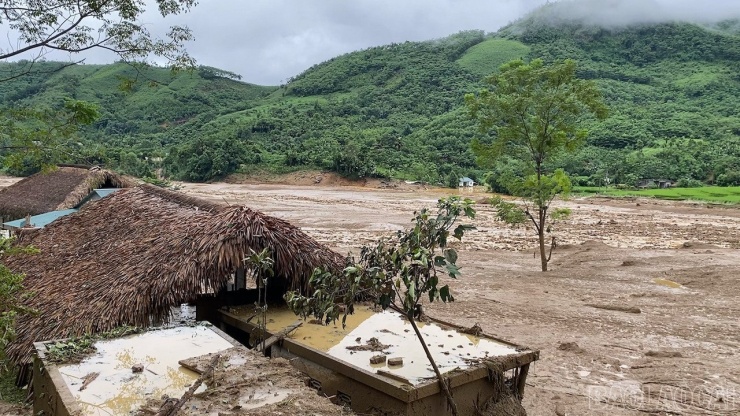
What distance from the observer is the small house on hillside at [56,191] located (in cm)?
1600

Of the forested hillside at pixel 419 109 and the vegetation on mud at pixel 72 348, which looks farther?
the forested hillside at pixel 419 109

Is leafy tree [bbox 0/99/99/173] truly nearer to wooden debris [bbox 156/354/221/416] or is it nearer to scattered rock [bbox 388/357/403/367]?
wooden debris [bbox 156/354/221/416]

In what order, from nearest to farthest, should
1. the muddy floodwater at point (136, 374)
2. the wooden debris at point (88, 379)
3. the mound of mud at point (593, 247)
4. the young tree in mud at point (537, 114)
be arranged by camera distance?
the muddy floodwater at point (136, 374), the wooden debris at point (88, 379), the young tree in mud at point (537, 114), the mound of mud at point (593, 247)

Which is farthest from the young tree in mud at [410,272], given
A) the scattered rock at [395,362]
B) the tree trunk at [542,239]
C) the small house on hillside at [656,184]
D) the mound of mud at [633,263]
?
the small house on hillside at [656,184]

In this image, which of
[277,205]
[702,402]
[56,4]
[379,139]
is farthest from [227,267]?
[379,139]

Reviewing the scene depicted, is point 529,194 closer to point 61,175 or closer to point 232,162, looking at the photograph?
point 61,175

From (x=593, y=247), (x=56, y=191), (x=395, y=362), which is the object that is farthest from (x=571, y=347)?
(x=56, y=191)

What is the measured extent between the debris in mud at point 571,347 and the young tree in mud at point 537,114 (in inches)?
248

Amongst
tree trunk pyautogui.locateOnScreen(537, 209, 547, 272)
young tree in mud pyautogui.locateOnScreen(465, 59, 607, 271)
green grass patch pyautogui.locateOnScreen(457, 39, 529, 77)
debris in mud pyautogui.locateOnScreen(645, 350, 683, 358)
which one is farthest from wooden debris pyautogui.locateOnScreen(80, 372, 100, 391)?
green grass patch pyautogui.locateOnScreen(457, 39, 529, 77)

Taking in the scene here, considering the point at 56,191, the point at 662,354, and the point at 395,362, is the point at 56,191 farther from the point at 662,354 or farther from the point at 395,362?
the point at 662,354

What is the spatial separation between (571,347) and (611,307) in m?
3.55

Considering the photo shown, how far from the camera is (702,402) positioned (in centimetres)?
689

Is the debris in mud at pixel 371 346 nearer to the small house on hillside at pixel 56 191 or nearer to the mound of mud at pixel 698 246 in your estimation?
the small house on hillside at pixel 56 191

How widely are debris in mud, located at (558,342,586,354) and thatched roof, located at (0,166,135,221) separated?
12.4m
